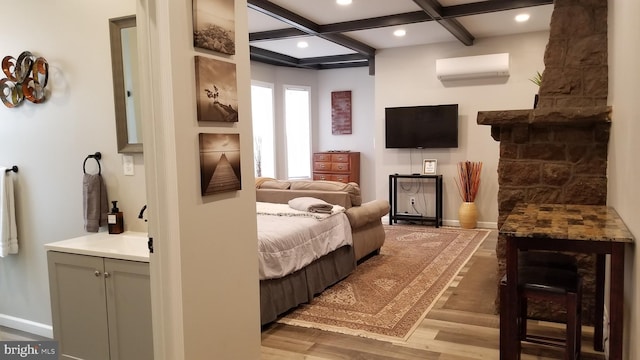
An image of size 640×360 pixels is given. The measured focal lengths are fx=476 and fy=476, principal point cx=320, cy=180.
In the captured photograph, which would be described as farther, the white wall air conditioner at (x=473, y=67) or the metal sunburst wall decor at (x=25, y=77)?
the white wall air conditioner at (x=473, y=67)

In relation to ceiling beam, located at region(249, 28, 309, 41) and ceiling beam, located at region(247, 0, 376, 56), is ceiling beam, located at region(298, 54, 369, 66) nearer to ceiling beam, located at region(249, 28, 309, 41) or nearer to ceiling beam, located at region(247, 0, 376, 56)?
ceiling beam, located at region(247, 0, 376, 56)

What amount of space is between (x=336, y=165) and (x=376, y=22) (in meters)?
3.46

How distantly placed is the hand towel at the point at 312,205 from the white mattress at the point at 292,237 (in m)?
0.06

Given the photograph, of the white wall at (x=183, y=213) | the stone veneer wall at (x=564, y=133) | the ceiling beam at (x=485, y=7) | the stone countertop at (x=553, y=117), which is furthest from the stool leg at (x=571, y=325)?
the ceiling beam at (x=485, y=7)

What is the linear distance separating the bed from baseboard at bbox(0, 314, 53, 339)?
4.81ft

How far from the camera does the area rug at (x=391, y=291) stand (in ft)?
11.0

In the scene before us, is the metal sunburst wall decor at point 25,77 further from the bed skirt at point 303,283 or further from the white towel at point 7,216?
the bed skirt at point 303,283

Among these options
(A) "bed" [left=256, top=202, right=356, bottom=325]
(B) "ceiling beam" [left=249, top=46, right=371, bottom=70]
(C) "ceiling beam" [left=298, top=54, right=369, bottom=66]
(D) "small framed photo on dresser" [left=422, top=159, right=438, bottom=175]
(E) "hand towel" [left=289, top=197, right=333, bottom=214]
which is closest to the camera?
(A) "bed" [left=256, top=202, right=356, bottom=325]

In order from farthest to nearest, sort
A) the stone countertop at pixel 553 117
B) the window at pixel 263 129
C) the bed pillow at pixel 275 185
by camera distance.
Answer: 1. the window at pixel 263 129
2. the bed pillow at pixel 275 185
3. the stone countertop at pixel 553 117

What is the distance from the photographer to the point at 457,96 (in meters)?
6.87

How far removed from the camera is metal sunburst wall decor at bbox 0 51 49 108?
9.97 ft

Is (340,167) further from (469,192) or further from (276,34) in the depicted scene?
(276,34)

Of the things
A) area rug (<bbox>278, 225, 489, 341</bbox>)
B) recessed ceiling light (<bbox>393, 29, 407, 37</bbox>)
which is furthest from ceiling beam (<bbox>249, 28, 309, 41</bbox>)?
area rug (<bbox>278, 225, 489, 341</bbox>)

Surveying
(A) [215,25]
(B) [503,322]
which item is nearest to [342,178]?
(B) [503,322]
